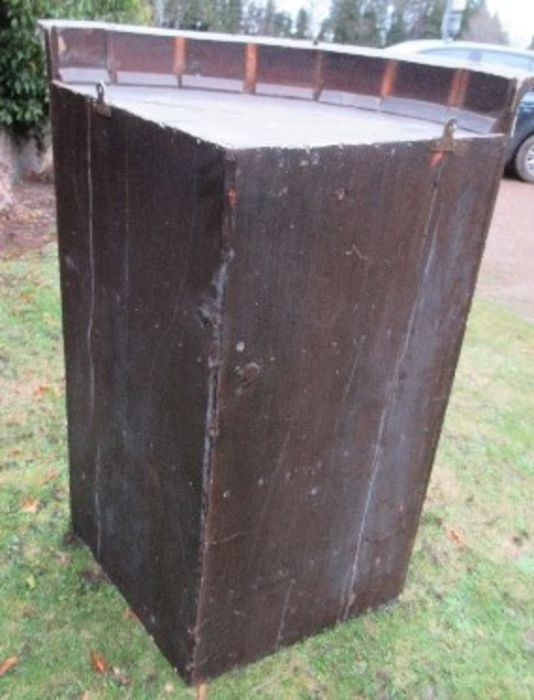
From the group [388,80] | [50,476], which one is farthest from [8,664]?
[388,80]

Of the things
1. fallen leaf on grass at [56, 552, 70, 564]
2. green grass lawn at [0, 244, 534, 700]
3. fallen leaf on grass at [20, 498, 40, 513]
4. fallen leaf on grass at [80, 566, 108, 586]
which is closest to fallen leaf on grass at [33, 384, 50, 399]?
green grass lawn at [0, 244, 534, 700]

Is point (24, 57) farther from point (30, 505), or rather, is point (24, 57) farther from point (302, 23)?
point (302, 23)

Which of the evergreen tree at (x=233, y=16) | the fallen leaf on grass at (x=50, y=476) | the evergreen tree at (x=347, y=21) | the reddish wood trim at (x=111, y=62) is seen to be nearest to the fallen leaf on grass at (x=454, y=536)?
the fallen leaf on grass at (x=50, y=476)

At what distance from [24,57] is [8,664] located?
5728mm

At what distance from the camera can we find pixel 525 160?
385 inches

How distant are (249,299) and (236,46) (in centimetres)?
92

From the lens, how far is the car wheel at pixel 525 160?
958 centimetres

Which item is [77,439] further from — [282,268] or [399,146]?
[399,146]

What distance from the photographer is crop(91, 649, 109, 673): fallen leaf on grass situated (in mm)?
2150

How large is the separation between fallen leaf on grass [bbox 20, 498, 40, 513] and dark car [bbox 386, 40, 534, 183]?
27.4 feet

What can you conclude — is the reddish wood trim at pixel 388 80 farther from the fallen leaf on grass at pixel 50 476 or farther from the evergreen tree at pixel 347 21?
the evergreen tree at pixel 347 21

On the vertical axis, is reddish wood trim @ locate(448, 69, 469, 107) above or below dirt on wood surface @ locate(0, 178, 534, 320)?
above

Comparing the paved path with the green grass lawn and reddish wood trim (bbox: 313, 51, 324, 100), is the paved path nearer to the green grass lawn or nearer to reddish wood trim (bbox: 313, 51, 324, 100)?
the green grass lawn

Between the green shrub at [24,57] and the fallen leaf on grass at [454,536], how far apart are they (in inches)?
210
